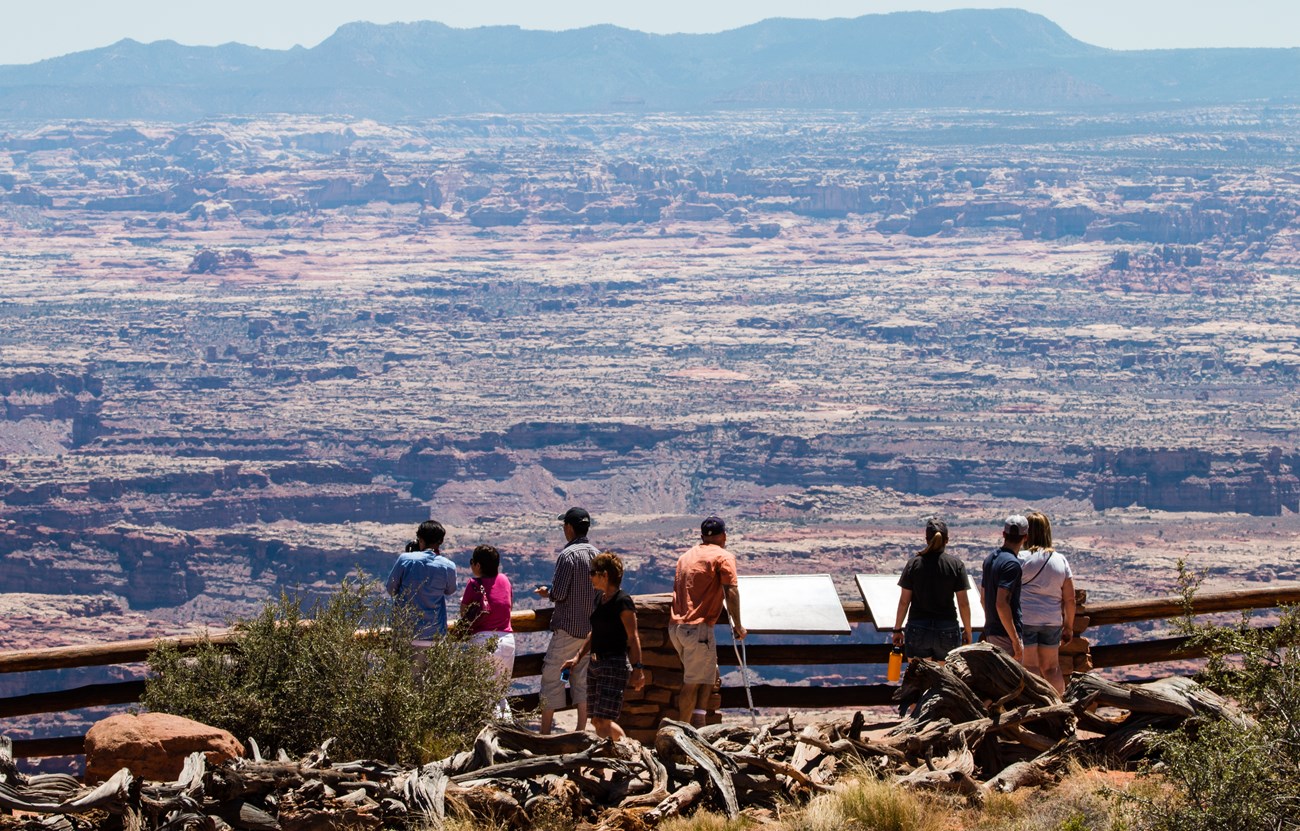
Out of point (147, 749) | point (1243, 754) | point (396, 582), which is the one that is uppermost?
point (1243, 754)

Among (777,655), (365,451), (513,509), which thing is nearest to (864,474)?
(513,509)

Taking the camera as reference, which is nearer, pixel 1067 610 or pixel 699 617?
pixel 699 617

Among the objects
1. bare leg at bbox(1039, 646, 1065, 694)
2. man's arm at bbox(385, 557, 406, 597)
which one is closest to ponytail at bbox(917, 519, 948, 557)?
bare leg at bbox(1039, 646, 1065, 694)

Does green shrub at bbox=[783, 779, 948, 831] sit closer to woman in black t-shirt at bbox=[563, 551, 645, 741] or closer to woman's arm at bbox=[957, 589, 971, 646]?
woman in black t-shirt at bbox=[563, 551, 645, 741]

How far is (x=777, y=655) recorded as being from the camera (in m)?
11.5

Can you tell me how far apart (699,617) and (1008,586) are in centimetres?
198

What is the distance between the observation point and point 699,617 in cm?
1038

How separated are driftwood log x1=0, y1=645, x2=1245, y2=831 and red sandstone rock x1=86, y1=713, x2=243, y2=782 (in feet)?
0.49

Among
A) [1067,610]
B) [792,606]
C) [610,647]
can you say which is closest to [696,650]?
[610,647]

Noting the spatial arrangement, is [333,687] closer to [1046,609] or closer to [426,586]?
[426,586]

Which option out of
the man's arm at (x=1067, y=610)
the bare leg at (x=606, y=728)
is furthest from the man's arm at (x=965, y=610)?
Answer: the bare leg at (x=606, y=728)

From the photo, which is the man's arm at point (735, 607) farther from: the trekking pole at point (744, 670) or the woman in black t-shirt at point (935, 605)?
the woman in black t-shirt at point (935, 605)

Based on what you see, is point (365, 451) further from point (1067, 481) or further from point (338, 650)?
point (338, 650)

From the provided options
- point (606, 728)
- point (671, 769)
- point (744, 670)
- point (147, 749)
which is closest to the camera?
point (147, 749)
